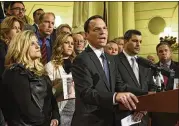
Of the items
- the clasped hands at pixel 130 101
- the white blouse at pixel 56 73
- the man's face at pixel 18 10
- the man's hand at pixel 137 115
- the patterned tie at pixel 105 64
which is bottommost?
the man's hand at pixel 137 115

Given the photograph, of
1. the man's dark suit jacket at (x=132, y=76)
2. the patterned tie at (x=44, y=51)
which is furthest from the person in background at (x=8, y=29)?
the man's dark suit jacket at (x=132, y=76)

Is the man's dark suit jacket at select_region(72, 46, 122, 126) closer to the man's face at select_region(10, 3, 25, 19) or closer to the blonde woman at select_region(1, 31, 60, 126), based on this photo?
the blonde woman at select_region(1, 31, 60, 126)

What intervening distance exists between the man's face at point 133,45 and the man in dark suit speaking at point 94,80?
106cm

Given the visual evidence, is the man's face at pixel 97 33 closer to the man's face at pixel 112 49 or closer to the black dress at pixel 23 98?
the black dress at pixel 23 98

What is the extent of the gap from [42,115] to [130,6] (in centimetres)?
→ 606

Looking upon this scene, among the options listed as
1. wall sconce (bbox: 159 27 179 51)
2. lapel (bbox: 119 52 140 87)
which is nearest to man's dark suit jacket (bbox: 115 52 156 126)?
lapel (bbox: 119 52 140 87)

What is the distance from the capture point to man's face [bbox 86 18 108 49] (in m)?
2.05

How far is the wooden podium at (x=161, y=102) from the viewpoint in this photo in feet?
3.76

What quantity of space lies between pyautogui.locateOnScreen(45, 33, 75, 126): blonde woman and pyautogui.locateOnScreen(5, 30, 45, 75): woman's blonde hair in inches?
14.8

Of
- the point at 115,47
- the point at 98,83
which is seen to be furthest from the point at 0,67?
the point at 115,47

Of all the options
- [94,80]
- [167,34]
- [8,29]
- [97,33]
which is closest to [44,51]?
[8,29]

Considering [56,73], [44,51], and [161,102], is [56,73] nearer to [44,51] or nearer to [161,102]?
[44,51]

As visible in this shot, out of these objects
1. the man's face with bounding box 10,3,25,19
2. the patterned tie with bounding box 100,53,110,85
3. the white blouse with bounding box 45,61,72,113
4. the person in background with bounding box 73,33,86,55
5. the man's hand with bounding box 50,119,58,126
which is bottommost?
the man's hand with bounding box 50,119,58,126

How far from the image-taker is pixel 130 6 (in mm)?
7895
